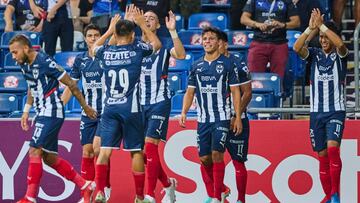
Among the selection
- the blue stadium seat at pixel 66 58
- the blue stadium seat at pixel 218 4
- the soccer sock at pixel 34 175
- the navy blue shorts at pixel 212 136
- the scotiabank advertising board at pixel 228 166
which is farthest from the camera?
the blue stadium seat at pixel 218 4

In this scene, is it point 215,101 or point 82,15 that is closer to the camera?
point 215,101

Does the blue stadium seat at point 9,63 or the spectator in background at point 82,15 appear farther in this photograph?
the spectator in background at point 82,15

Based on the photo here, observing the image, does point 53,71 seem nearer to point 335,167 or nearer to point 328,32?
point 328,32

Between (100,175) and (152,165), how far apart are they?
107cm

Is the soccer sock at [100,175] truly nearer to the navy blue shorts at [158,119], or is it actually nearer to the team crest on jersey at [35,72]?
the navy blue shorts at [158,119]

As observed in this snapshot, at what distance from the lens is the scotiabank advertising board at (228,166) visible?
16.4 meters

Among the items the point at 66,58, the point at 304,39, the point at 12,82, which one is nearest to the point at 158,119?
the point at 304,39

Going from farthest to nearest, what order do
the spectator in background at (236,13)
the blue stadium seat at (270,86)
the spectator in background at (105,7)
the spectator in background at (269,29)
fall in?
1. the spectator in background at (105,7)
2. the spectator in background at (236,13)
3. the spectator in background at (269,29)
4. the blue stadium seat at (270,86)

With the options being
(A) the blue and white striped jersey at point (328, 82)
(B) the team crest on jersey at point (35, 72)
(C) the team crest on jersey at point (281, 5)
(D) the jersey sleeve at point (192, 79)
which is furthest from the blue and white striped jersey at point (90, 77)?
(C) the team crest on jersey at point (281, 5)

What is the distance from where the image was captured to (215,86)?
15.3 metres

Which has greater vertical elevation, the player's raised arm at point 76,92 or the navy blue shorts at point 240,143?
the player's raised arm at point 76,92

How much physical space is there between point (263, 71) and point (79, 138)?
3.01m

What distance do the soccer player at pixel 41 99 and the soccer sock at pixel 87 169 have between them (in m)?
0.73

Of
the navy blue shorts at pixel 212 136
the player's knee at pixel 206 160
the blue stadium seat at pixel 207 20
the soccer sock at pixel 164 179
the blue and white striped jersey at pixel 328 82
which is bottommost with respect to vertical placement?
the soccer sock at pixel 164 179
